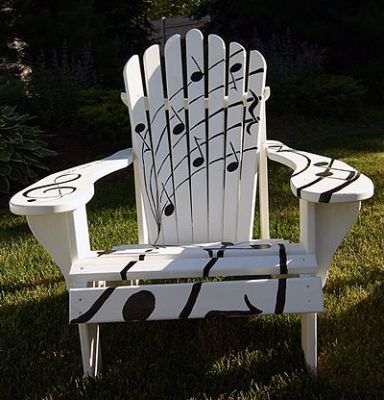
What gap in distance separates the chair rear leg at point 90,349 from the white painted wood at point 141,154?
71cm

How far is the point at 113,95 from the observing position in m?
5.33

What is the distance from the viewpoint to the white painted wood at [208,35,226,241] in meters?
2.55

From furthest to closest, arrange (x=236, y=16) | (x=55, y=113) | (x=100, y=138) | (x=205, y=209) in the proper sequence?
(x=236, y=16) < (x=55, y=113) < (x=100, y=138) < (x=205, y=209)

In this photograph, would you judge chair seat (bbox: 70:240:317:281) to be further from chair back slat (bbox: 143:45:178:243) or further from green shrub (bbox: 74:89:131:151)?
green shrub (bbox: 74:89:131:151)

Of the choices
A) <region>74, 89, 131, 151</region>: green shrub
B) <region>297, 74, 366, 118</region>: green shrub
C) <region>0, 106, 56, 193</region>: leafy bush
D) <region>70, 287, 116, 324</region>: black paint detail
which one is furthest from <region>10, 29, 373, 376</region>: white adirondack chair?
<region>297, 74, 366, 118</region>: green shrub

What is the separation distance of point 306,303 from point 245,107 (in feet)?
3.83

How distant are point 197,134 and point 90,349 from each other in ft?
3.81

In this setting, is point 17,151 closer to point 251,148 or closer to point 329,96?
point 251,148

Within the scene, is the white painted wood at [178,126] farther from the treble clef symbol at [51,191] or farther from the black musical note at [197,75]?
the treble clef symbol at [51,191]

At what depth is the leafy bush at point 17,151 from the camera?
4.13 meters

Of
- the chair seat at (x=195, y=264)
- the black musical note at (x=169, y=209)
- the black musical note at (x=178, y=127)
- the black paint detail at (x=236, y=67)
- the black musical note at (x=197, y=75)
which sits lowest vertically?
the black musical note at (x=169, y=209)

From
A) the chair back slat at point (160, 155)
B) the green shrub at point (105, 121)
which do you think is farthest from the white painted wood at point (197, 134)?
the green shrub at point (105, 121)

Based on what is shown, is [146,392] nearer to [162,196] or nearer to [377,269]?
[162,196]

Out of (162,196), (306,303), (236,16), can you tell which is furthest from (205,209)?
(236,16)
